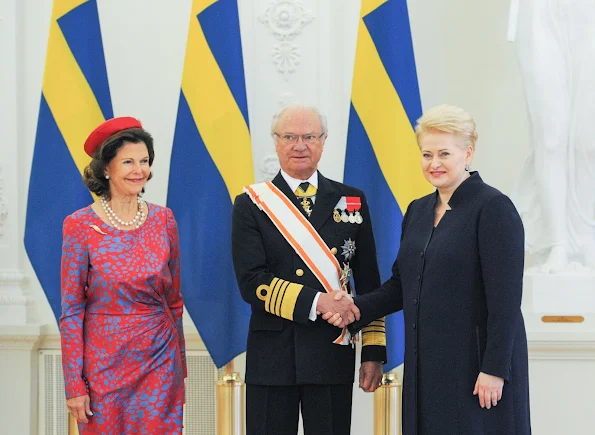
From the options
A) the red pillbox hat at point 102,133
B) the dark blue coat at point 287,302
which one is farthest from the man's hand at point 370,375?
the red pillbox hat at point 102,133

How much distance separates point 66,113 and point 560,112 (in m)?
1.85

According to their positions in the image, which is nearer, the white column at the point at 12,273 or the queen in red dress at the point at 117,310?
the queen in red dress at the point at 117,310

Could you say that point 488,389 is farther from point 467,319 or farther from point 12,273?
point 12,273

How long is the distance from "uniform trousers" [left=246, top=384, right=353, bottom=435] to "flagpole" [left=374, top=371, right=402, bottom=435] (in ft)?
2.59

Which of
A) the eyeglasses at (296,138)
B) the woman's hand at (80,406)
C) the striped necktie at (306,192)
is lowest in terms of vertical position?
the woman's hand at (80,406)

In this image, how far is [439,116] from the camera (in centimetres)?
216

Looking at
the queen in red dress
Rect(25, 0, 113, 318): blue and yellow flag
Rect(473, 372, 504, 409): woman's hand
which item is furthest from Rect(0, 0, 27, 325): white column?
Rect(473, 372, 504, 409): woman's hand

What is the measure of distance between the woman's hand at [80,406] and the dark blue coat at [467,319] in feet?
2.94

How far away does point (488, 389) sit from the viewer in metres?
2.04

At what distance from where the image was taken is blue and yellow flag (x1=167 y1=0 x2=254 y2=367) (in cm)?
310

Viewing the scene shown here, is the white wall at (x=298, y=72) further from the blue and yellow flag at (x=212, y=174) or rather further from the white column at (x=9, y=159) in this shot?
the blue and yellow flag at (x=212, y=174)

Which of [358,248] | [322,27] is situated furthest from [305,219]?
[322,27]

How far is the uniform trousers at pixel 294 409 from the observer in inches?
96.3

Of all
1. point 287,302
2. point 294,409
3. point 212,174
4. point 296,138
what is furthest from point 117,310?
point 212,174
